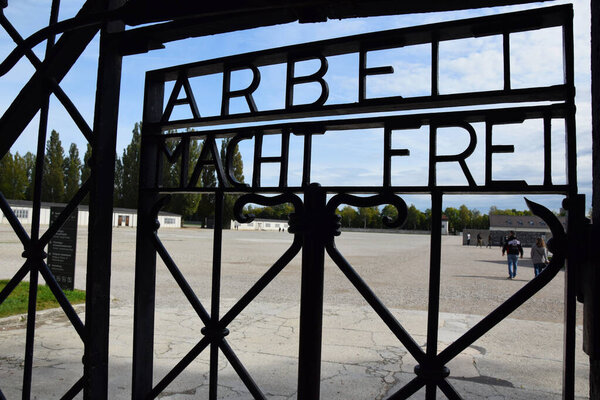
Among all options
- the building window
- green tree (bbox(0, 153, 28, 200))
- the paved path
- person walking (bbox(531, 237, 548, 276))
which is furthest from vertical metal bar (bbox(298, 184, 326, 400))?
green tree (bbox(0, 153, 28, 200))

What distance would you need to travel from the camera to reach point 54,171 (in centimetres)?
4797

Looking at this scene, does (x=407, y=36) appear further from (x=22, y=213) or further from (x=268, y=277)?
(x=22, y=213)

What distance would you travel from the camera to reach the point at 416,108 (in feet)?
4.90

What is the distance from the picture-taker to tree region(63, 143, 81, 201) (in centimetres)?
5244

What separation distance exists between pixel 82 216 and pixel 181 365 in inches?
1754

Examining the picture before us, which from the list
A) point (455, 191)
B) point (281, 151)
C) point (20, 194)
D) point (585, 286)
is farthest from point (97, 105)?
point (20, 194)

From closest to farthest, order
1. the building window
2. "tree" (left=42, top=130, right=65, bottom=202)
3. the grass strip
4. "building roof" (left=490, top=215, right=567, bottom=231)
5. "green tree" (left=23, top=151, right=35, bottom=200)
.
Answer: the grass strip → the building window → "tree" (left=42, top=130, right=65, bottom=202) → "green tree" (left=23, top=151, right=35, bottom=200) → "building roof" (left=490, top=215, right=567, bottom=231)

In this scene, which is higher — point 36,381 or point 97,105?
point 97,105

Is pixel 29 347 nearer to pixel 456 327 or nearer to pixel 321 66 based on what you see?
pixel 321 66

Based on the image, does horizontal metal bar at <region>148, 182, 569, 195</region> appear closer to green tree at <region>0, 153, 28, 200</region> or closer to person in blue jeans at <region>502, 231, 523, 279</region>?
person in blue jeans at <region>502, 231, 523, 279</region>

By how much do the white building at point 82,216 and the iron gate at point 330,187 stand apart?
100 feet

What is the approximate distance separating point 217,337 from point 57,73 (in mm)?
1390

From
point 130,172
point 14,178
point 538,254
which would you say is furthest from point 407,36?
point 14,178

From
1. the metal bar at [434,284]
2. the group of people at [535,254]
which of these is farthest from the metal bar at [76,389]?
the group of people at [535,254]
